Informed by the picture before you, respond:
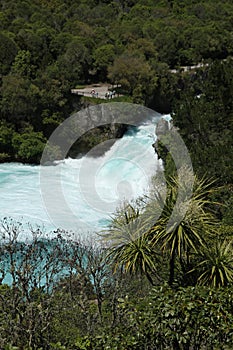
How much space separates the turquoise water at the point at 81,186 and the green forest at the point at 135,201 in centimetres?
163

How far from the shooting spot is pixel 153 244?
8.55 m

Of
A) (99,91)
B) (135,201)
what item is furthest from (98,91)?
(135,201)

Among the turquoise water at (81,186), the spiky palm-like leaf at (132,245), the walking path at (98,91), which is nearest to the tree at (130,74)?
the walking path at (98,91)

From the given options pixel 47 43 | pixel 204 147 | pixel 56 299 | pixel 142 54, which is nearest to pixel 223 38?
pixel 142 54

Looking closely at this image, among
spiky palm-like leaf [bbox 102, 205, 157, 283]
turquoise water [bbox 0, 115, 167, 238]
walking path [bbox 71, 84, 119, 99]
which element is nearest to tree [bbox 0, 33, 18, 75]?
walking path [bbox 71, 84, 119, 99]

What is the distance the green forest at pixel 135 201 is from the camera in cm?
636

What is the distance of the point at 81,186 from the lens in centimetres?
2570

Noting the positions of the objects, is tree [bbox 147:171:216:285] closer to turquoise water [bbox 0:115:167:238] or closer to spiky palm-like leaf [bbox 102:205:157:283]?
spiky palm-like leaf [bbox 102:205:157:283]

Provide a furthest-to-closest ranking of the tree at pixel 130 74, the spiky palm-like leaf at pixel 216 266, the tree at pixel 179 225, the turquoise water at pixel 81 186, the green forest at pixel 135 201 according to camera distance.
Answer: the tree at pixel 130 74, the turquoise water at pixel 81 186, the spiky palm-like leaf at pixel 216 266, the tree at pixel 179 225, the green forest at pixel 135 201

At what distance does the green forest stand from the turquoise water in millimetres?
1625

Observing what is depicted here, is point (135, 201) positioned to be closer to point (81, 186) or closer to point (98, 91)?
point (81, 186)

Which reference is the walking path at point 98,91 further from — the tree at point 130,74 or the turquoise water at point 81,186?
the turquoise water at point 81,186

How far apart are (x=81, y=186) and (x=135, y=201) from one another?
9.79m

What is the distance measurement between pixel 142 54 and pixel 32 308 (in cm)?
3215
